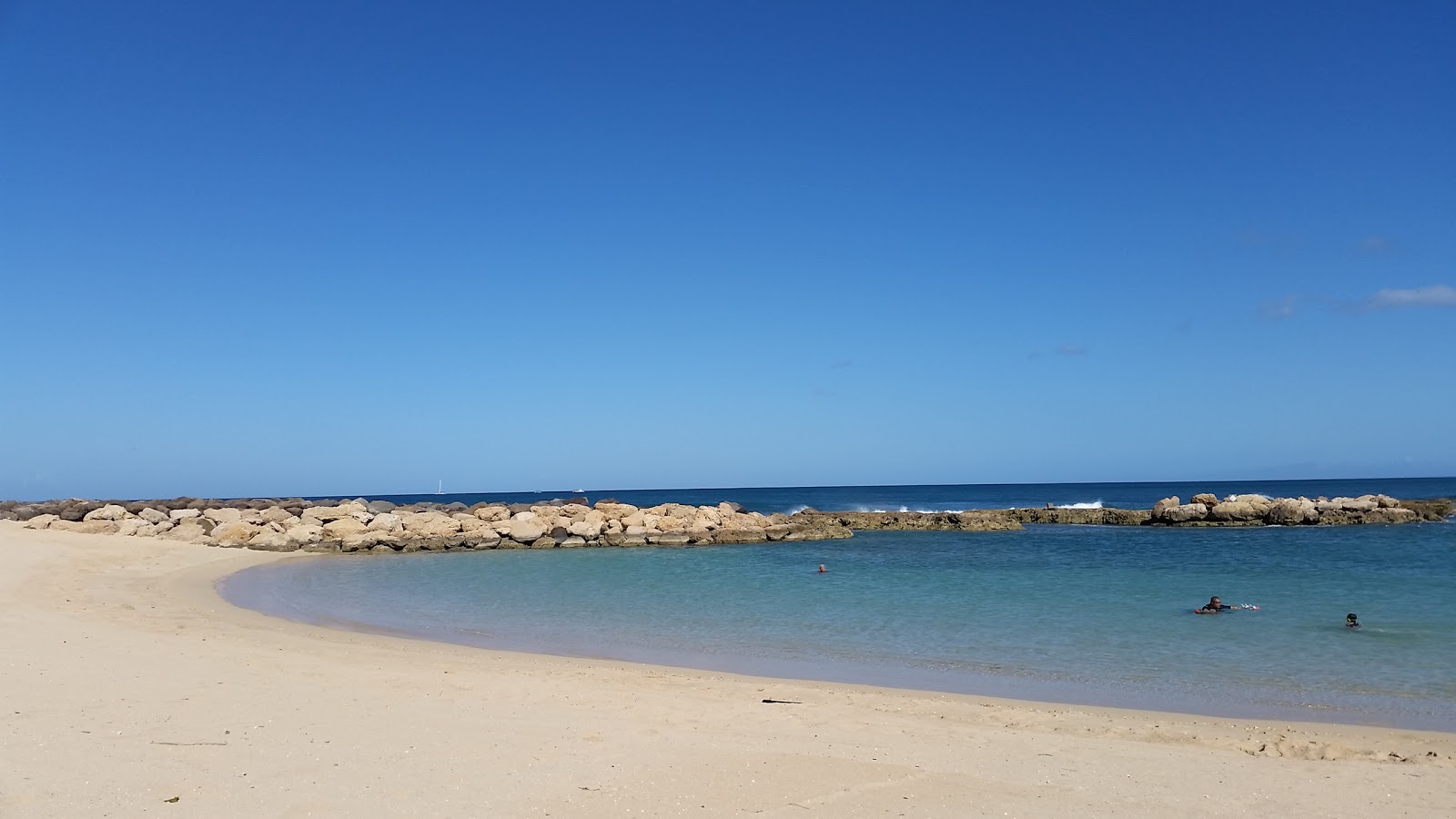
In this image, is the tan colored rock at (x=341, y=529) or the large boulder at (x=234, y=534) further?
the tan colored rock at (x=341, y=529)

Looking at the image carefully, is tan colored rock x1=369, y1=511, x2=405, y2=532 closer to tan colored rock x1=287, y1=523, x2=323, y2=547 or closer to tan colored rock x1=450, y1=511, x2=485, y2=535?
tan colored rock x1=287, y1=523, x2=323, y2=547

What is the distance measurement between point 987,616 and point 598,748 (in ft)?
33.4

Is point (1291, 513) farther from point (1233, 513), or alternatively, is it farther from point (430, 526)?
point (430, 526)

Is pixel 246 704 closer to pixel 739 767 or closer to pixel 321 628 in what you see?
pixel 739 767

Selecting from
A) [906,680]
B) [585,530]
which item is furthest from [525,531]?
[906,680]

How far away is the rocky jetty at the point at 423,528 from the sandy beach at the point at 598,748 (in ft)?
70.4

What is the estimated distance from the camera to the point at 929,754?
6.93 meters

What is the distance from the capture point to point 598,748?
22.3ft

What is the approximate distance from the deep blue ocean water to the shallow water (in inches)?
2.4

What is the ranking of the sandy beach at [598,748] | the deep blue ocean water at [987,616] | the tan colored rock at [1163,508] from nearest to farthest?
the sandy beach at [598,748], the deep blue ocean water at [987,616], the tan colored rock at [1163,508]

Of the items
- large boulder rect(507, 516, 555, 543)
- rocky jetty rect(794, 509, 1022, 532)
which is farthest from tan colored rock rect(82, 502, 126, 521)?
rocky jetty rect(794, 509, 1022, 532)

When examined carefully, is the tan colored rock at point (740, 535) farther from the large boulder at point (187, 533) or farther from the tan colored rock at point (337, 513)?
the large boulder at point (187, 533)

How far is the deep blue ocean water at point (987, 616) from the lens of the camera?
1030 cm

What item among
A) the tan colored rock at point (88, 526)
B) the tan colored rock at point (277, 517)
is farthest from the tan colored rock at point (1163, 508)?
the tan colored rock at point (88, 526)
